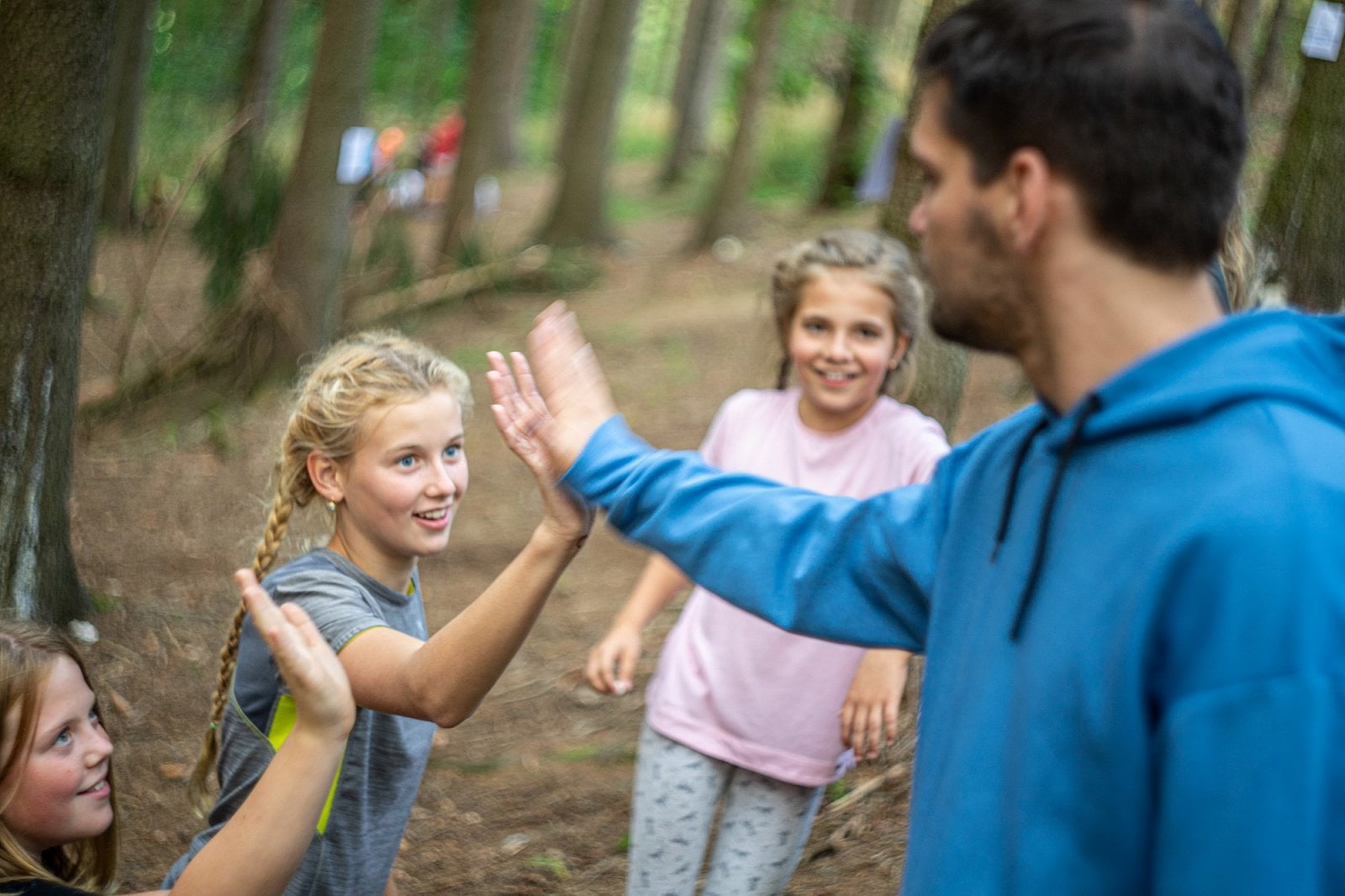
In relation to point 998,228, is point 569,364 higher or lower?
lower

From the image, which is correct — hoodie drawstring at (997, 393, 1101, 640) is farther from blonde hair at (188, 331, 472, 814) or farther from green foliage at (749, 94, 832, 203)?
green foliage at (749, 94, 832, 203)

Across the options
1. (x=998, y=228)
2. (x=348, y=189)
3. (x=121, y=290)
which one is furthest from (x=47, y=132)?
(x=121, y=290)

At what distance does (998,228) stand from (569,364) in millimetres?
993

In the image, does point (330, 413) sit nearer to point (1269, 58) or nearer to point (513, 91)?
point (1269, 58)

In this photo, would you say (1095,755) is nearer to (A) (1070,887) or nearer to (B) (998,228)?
(A) (1070,887)

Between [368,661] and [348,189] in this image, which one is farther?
[348,189]

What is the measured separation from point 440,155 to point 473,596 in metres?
16.3

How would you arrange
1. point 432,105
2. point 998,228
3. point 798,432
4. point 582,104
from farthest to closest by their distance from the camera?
point 432,105 < point 582,104 < point 798,432 < point 998,228

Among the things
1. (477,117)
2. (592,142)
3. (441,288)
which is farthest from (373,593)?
(592,142)

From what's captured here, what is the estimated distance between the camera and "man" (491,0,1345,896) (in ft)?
4.03

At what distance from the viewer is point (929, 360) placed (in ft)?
16.0

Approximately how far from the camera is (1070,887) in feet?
4.58

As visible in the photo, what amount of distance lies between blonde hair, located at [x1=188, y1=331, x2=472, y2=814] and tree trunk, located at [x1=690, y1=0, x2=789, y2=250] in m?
12.3

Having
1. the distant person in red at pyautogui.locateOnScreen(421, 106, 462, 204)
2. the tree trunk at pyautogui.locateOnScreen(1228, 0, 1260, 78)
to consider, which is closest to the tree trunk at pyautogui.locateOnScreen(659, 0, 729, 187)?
the distant person in red at pyautogui.locateOnScreen(421, 106, 462, 204)
